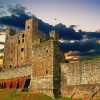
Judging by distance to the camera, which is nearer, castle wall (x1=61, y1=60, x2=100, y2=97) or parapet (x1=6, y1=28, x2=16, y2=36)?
castle wall (x1=61, y1=60, x2=100, y2=97)

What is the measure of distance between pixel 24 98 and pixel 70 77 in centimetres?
904

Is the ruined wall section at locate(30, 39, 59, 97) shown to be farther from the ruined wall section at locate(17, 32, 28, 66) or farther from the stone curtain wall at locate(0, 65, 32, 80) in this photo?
the ruined wall section at locate(17, 32, 28, 66)

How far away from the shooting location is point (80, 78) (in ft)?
185

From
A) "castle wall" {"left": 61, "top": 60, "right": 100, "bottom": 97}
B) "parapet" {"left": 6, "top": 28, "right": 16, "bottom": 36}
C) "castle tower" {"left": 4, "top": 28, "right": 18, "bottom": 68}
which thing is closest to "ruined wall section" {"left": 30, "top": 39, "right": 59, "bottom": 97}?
"castle wall" {"left": 61, "top": 60, "right": 100, "bottom": 97}

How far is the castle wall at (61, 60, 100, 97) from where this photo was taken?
54.2 metres

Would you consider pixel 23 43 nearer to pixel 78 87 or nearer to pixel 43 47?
pixel 43 47

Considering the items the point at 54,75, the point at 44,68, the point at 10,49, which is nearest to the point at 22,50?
the point at 10,49

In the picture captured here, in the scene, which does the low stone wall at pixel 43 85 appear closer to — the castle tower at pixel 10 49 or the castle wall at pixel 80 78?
the castle wall at pixel 80 78

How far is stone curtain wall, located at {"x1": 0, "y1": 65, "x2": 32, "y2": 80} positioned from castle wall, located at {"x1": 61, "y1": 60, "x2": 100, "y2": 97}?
1286 cm

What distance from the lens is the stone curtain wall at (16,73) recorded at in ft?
232

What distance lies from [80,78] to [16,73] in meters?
22.0

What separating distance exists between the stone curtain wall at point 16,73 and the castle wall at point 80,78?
12.9m

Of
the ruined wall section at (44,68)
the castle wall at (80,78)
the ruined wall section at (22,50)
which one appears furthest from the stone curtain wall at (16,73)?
the castle wall at (80,78)

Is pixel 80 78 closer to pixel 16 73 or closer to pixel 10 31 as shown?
pixel 16 73
